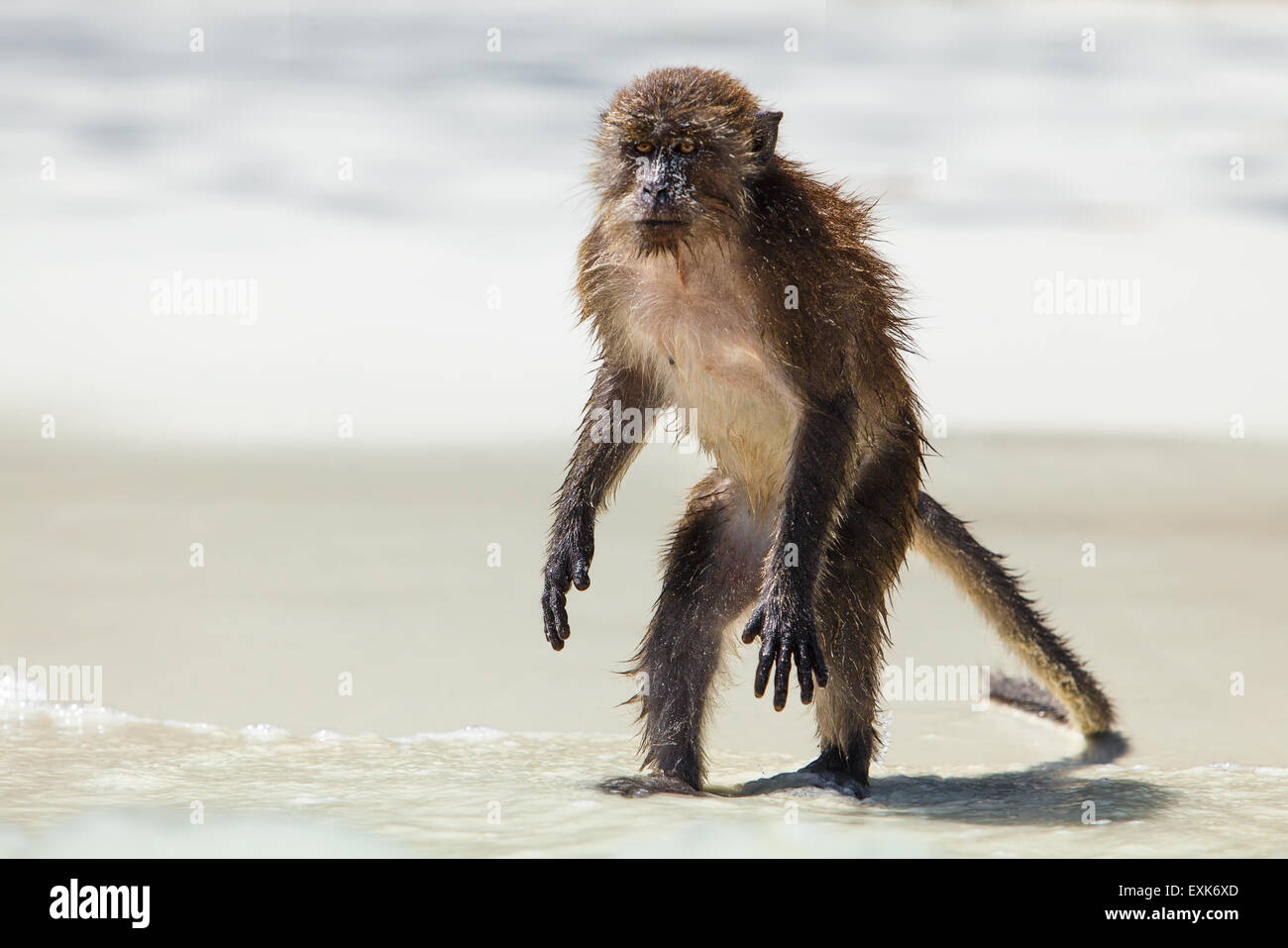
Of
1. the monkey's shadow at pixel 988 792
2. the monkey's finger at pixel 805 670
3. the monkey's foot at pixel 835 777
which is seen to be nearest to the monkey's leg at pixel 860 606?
the monkey's foot at pixel 835 777

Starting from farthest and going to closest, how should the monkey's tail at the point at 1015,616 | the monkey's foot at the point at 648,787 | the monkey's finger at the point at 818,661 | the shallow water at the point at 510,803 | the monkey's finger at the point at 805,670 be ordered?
the monkey's tail at the point at 1015,616, the monkey's foot at the point at 648,787, the monkey's finger at the point at 818,661, the monkey's finger at the point at 805,670, the shallow water at the point at 510,803

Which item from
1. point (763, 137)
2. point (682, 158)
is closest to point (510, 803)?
point (682, 158)

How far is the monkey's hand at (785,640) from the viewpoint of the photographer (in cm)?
637

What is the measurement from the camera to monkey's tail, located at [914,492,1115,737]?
877 centimetres

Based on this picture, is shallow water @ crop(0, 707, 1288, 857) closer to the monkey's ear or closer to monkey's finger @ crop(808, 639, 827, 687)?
monkey's finger @ crop(808, 639, 827, 687)

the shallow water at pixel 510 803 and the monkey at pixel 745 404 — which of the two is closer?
the shallow water at pixel 510 803

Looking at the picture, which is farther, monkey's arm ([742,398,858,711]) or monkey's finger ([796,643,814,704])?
monkey's arm ([742,398,858,711])

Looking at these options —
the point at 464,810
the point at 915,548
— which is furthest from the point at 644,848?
the point at 915,548

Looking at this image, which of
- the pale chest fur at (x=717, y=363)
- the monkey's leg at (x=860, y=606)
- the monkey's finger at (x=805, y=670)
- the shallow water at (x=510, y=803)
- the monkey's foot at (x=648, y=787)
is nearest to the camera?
the shallow water at (x=510, y=803)

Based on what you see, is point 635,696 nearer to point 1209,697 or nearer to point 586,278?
point 586,278

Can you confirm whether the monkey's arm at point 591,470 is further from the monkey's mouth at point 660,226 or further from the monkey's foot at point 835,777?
the monkey's foot at point 835,777

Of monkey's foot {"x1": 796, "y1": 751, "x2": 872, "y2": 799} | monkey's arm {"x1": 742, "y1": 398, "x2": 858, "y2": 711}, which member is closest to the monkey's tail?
monkey's foot {"x1": 796, "y1": 751, "x2": 872, "y2": 799}

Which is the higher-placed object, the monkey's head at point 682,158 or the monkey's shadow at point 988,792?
the monkey's head at point 682,158

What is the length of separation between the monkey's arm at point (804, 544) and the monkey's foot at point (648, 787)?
28.1 inches
